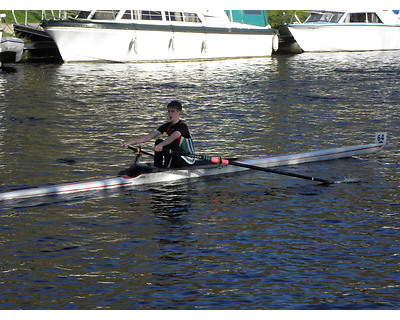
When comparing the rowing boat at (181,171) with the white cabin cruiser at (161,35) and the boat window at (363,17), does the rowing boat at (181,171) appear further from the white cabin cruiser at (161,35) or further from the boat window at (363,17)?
the boat window at (363,17)

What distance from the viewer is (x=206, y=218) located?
13.6 metres

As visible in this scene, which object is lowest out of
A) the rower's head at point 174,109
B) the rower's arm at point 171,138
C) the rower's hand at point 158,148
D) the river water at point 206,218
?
the river water at point 206,218

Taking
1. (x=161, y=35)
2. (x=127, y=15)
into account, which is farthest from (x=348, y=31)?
(x=127, y=15)

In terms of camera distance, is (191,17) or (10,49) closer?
(10,49)

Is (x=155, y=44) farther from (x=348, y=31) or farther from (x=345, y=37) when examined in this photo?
(x=348, y=31)

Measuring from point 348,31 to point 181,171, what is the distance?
3493 cm

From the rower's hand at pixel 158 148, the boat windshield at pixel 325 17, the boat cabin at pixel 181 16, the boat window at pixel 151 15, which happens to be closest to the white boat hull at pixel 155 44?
the boat cabin at pixel 181 16

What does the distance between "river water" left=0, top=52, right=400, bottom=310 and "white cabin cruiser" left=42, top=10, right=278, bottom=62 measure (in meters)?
11.9

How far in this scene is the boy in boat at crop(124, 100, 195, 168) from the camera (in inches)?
600

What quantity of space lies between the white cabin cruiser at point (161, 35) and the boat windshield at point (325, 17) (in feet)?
16.4

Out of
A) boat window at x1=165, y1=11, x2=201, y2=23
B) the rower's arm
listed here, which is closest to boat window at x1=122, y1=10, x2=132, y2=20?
boat window at x1=165, y1=11, x2=201, y2=23

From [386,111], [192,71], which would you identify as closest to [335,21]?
[192,71]

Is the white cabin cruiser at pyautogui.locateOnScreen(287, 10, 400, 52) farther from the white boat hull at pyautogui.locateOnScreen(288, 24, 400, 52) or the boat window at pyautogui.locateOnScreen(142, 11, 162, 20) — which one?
the boat window at pyautogui.locateOnScreen(142, 11, 162, 20)

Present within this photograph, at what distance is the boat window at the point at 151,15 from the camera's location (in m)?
40.2
